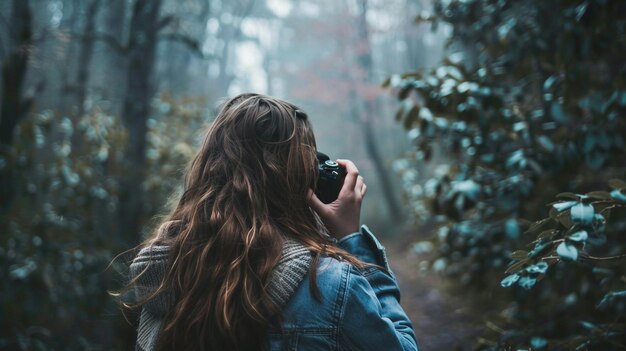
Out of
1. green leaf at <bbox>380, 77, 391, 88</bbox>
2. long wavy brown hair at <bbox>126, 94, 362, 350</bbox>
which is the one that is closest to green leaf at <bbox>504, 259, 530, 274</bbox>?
long wavy brown hair at <bbox>126, 94, 362, 350</bbox>

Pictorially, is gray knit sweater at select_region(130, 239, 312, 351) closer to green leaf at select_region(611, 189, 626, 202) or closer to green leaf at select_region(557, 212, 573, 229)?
green leaf at select_region(557, 212, 573, 229)

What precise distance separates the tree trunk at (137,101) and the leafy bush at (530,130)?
8.89 ft

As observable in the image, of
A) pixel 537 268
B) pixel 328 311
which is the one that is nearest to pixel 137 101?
pixel 328 311

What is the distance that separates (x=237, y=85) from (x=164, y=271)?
21129mm

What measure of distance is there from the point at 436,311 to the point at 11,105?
222 inches

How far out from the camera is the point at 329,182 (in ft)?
5.29

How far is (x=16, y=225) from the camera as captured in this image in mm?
3664

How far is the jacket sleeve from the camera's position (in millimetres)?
1350

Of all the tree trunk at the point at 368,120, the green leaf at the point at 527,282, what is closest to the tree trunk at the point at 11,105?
the green leaf at the point at 527,282

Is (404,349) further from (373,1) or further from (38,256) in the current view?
(373,1)

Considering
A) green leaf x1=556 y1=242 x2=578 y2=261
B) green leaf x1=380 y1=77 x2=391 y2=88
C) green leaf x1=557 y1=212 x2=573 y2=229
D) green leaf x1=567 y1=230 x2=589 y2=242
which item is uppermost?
green leaf x1=380 y1=77 x2=391 y2=88

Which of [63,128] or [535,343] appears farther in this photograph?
[63,128]

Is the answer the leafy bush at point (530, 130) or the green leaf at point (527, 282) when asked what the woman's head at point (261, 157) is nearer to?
the green leaf at point (527, 282)

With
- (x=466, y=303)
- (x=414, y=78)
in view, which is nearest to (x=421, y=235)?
(x=466, y=303)
